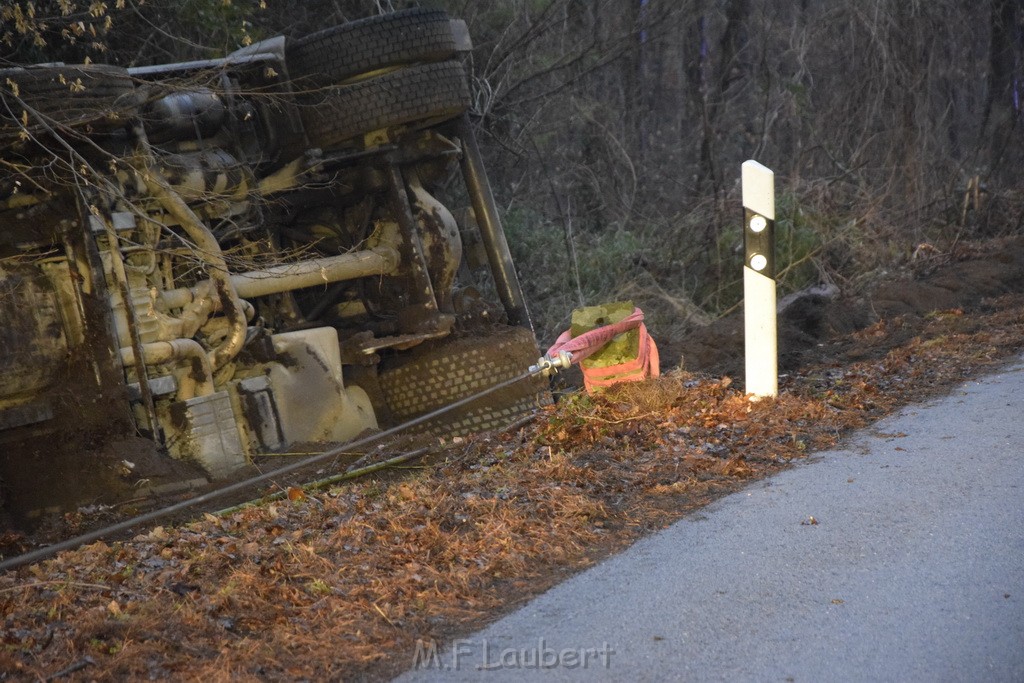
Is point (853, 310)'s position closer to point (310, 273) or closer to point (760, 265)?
point (760, 265)

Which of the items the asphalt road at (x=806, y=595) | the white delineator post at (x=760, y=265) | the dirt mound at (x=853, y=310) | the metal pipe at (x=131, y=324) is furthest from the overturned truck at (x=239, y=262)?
the asphalt road at (x=806, y=595)

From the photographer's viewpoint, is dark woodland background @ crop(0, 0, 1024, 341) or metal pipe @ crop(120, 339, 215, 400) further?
dark woodland background @ crop(0, 0, 1024, 341)

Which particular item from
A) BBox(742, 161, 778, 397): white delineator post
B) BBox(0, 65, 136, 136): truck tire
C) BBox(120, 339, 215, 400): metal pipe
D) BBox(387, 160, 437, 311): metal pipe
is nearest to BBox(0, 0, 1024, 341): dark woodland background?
BBox(0, 65, 136, 136): truck tire

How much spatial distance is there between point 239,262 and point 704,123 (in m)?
11.1

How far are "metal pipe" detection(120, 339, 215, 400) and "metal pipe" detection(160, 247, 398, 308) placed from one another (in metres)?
0.36

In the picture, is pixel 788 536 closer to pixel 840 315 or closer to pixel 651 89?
pixel 840 315

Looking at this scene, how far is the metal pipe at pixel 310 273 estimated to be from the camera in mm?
7723

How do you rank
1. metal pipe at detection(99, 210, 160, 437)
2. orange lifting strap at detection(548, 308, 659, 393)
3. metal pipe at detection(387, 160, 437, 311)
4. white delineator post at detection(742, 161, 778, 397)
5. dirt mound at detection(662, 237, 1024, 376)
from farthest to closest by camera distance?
dirt mound at detection(662, 237, 1024, 376) < metal pipe at detection(387, 160, 437, 311) < metal pipe at detection(99, 210, 160, 437) < orange lifting strap at detection(548, 308, 659, 393) < white delineator post at detection(742, 161, 778, 397)

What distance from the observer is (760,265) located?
6.04 m

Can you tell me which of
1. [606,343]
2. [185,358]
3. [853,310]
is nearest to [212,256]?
[185,358]

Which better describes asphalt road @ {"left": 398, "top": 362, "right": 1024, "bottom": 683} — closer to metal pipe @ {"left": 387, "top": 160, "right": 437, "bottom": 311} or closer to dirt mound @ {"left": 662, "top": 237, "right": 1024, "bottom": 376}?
metal pipe @ {"left": 387, "top": 160, "right": 437, "bottom": 311}

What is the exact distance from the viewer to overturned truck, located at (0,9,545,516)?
657 cm

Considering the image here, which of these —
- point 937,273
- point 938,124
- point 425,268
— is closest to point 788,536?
point 425,268

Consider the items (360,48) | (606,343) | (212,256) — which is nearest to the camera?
(606,343)
